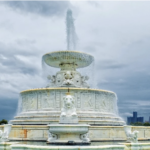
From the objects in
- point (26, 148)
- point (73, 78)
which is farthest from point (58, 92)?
point (26, 148)

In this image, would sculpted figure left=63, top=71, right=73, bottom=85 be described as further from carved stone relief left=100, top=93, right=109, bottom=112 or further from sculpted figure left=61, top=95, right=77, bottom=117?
sculpted figure left=61, top=95, right=77, bottom=117

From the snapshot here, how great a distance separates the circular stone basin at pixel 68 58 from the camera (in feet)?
63.1

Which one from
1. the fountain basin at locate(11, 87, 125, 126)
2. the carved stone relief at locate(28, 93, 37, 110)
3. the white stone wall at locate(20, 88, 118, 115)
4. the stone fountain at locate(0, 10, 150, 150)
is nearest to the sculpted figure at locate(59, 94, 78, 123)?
the stone fountain at locate(0, 10, 150, 150)

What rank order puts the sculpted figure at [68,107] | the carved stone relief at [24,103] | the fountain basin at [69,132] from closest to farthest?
1. the fountain basin at [69,132]
2. the sculpted figure at [68,107]
3. the carved stone relief at [24,103]

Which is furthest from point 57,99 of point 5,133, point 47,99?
point 5,133

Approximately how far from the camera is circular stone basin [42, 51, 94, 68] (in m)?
19.2

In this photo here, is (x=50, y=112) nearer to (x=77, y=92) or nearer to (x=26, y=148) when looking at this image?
(x=77, y=92)

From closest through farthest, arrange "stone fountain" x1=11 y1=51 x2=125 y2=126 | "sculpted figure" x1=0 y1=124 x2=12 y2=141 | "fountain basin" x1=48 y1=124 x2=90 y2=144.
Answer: "fountain basin" x1=48 y1=124 x2=90 y2=144 → "sculpted figure" x1=0 y1=124 x2=12 y2=141 → "stone fountain" x1=11 y1=51 x2=125 y2=126

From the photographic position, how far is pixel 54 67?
22203 mm

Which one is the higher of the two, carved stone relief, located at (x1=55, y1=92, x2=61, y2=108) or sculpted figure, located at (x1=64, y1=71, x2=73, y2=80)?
sculpted figure, located at (x1=64, y1=71, x2=73, y2=80)

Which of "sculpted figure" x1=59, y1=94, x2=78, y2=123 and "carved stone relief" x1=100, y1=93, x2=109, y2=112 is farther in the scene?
"carved stone relief" x1=100, y1=93, x2=109, y2=112

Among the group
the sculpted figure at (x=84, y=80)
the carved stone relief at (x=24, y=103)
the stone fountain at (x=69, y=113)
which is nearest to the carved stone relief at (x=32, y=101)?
the stone fountain at (x=69, y=113)

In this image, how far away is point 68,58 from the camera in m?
19.6

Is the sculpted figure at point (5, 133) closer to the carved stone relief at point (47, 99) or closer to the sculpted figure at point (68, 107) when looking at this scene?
the sculpted figure at point (68, 107)
